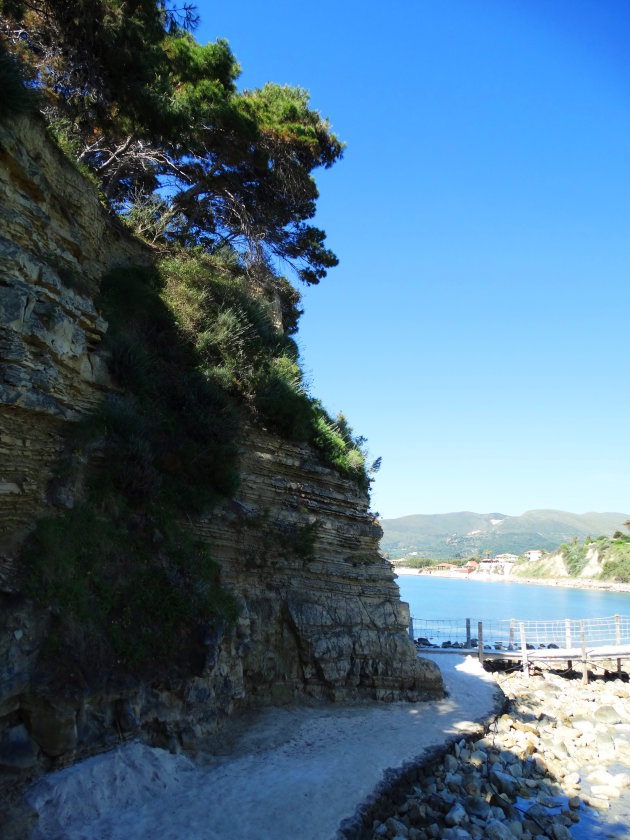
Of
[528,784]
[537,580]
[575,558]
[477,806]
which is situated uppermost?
[575,558]

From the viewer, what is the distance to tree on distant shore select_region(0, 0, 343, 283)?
976 centimetres

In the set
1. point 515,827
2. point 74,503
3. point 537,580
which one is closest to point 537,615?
point 515,827

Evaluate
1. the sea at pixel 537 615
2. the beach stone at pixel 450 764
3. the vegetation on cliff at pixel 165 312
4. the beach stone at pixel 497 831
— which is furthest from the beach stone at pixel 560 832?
the vegetation on cliff at pixel 165 312

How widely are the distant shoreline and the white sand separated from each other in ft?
130

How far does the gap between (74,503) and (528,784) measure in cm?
904

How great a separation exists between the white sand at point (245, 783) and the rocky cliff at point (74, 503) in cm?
41

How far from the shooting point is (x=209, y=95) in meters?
13.4

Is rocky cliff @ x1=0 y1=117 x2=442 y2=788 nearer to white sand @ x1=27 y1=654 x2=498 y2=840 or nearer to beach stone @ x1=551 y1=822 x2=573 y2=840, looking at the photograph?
white sand @ x1=27 y1=654 x2=498 y2=840

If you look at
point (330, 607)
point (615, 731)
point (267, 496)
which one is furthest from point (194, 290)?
point (615, 731)

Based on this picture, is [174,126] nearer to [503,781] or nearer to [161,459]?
[161,459]

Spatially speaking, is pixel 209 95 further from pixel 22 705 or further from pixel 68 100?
pixel 22 705

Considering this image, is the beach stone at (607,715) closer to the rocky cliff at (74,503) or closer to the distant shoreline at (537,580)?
the rocky cliff at (74,503)

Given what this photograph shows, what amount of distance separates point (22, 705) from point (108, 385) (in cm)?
475

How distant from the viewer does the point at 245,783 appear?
7.55 m
